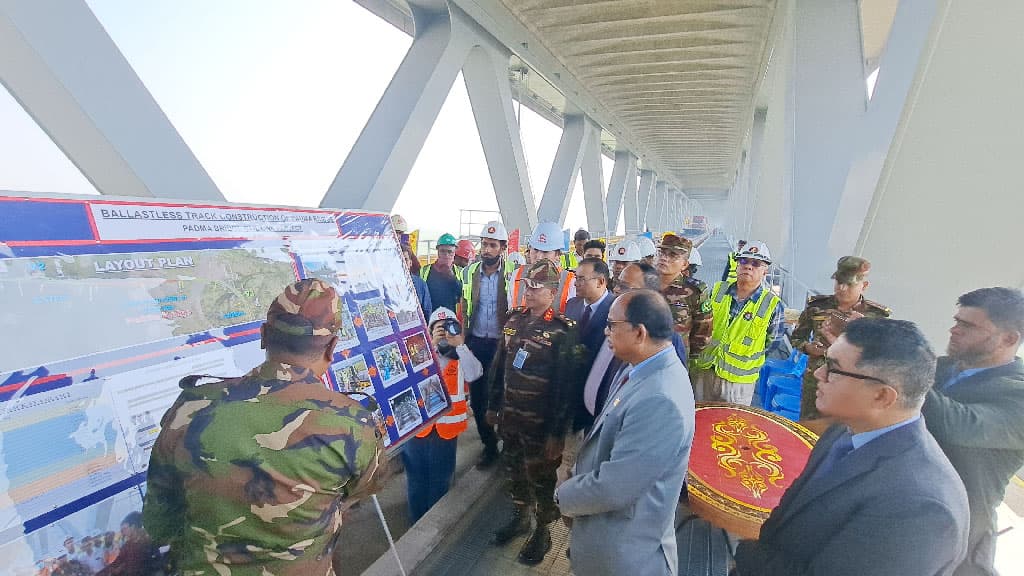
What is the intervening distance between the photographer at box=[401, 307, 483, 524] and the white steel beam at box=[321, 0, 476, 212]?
99.0 inches

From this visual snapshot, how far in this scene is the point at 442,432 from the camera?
294 cm

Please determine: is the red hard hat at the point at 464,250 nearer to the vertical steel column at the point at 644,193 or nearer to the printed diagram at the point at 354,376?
the printed diagram at the point at 354,376

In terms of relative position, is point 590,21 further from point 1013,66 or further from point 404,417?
point 404,417

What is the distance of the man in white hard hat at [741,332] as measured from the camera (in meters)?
3.57

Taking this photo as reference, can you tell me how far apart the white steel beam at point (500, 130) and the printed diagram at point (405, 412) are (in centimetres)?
575

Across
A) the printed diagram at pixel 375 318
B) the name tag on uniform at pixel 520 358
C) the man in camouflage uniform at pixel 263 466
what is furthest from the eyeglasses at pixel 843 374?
the printed diagram at pixel 375 318

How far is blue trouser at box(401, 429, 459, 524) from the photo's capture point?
3014mm

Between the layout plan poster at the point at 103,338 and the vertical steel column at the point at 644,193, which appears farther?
the vertical steel column at the point at 644,193

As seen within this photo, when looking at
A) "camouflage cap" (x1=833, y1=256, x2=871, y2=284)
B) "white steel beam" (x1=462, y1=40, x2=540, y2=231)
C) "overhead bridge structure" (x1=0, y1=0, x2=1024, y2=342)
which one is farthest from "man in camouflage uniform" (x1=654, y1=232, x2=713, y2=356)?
"white steel beam" (x1=462, y1=40, x2=540, y2=231)

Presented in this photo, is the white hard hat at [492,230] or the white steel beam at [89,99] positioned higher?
the white steel beam at [89,99]

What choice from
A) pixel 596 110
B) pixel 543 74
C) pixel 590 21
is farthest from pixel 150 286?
pixel 596 110

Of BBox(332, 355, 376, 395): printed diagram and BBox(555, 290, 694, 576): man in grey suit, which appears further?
BBox(332, 355, 376, 395): printed diagram

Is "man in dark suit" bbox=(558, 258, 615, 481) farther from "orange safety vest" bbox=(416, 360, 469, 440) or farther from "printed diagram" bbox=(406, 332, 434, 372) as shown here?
"printed diagram" bbox=(406, 332, 434, 372)

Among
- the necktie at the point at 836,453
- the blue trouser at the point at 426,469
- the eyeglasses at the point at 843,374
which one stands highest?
the eyeglasses at the point at 843,374
